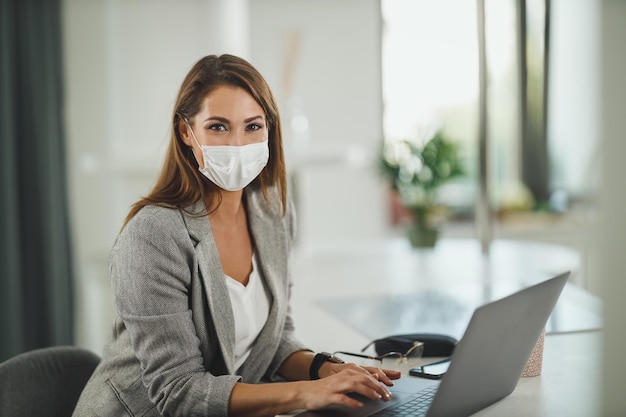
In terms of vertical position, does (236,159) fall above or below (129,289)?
above

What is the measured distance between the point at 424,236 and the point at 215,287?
6.07 ft

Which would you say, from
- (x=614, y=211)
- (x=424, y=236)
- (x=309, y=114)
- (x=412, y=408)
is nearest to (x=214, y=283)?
(x=412, y=408)

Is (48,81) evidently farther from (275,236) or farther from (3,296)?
(275,236)

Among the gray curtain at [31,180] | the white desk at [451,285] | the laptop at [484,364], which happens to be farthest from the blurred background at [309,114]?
the laptop at [484,364]

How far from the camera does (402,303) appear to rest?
1982mm

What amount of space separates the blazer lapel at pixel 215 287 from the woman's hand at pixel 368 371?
0.53ft

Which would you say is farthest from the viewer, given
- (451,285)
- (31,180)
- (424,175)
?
(31,180)

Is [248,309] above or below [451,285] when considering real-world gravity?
above

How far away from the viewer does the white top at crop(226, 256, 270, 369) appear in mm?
1334

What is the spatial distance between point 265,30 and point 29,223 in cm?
196

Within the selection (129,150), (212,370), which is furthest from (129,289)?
(129,150)

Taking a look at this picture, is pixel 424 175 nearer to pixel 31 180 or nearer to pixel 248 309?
pixel 31 180

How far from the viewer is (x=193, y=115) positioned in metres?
1.31

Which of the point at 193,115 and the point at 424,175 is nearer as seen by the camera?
the point at 193,115
